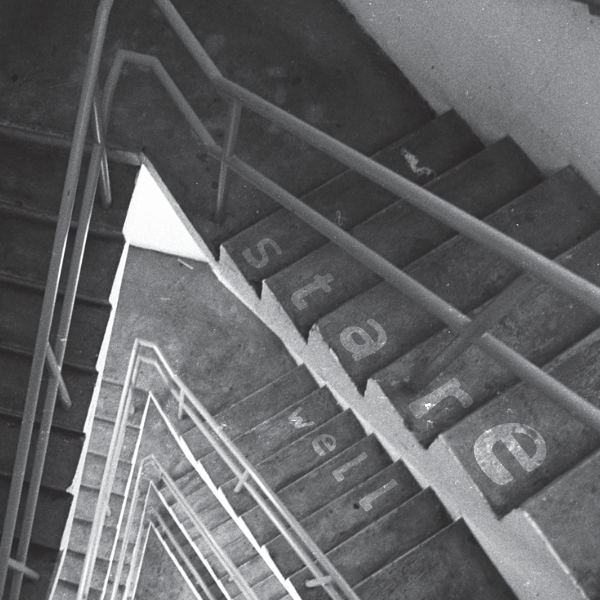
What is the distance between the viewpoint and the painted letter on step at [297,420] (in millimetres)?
6297

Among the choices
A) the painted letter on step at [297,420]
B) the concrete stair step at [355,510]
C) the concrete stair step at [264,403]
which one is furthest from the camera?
the concrete stair step at [264,403]

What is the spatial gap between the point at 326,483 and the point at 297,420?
70 centimetres

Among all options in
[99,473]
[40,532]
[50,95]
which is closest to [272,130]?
[50,95]

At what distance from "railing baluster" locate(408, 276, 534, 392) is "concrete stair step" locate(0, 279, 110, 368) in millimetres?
1614

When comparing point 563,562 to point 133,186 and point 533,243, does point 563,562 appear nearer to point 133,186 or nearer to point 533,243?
point 533,243

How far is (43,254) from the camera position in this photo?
416 centimetres

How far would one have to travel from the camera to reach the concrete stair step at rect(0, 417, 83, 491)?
12.8ft

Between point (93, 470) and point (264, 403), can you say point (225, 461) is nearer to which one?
point (264, 403)

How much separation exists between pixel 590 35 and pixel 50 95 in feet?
8.37

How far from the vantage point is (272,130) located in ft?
14.3

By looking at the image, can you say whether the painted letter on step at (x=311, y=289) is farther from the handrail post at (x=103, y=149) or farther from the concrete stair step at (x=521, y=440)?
the handrail post at (x=103, y=149)

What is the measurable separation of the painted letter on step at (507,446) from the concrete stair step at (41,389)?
5.79ft

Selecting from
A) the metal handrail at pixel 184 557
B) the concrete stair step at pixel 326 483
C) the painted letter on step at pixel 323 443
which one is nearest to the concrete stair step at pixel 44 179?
the concrete stair step at pixel 326 483

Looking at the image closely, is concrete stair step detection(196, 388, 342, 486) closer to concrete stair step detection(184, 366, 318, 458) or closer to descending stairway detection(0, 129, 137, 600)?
concrete stair step detection(184, 366, 318, 458)
